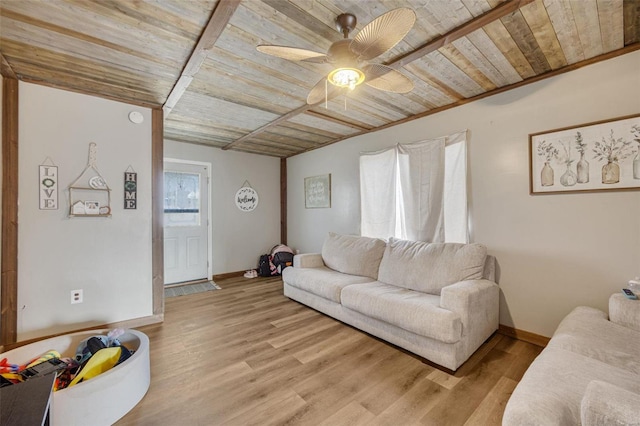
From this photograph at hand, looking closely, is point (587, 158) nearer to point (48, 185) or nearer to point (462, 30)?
point (462, 30)

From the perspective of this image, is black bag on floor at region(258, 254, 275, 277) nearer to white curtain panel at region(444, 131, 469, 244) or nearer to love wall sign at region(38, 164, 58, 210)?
love wall sign at region(38, 164, 58, 210)

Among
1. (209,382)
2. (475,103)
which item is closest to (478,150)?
(475,103)

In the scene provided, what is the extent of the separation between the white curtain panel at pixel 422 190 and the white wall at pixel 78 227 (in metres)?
3.03

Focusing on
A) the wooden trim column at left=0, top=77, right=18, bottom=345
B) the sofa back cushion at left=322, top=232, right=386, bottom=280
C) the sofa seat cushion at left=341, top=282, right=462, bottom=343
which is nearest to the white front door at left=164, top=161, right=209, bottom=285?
the wooden trim column at left=0, top=77, right=18, bottom=345

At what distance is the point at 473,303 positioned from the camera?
203cm

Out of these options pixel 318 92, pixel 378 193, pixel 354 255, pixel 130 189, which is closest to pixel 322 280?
pixel 354 255

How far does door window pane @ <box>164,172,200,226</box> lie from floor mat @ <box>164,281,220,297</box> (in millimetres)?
1036

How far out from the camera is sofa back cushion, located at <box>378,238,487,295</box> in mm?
2386

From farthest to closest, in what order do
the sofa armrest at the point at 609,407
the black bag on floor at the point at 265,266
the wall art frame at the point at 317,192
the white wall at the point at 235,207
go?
the black bag on floor at the point at 265,266 → the white wall at the point at 235,207 → the wall art frame at the point at 317,192 → the sofa armrest at the point at 609,407

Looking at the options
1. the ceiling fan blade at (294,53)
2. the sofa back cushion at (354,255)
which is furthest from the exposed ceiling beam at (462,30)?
the sofa back cushion at (354,255)

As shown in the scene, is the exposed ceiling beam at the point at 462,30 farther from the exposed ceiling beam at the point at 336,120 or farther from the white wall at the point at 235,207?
the white wall at the point at 235,207

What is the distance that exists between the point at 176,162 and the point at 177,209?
0.78 m

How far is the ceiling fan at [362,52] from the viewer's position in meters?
1.31

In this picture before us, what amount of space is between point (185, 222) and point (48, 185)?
2092 millimetres
